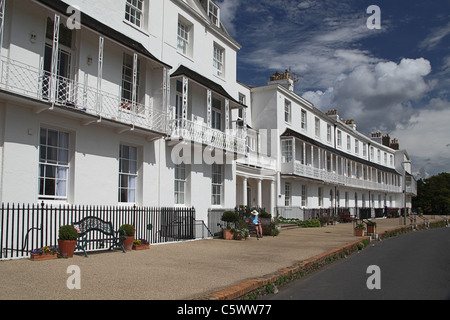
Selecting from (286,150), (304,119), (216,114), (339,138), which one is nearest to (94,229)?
(216,114)

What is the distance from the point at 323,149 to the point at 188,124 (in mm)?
19417

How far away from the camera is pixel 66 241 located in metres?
9.63

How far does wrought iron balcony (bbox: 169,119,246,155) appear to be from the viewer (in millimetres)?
15711

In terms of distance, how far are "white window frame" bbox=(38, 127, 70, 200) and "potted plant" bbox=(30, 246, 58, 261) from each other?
1.93 meters

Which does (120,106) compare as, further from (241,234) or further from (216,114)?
(216,114)

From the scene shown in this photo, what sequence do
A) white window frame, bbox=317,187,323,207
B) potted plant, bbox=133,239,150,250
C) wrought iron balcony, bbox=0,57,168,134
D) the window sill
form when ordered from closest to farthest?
wrought iron balcony, bbox=0,57,168,134 < potted plant, bbox=133,239,150,250 < the window sill < white window frame, bbox=317,187,323,207

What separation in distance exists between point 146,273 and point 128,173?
6491 millimetres

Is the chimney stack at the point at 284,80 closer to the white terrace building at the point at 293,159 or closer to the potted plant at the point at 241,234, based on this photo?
the white terrace building at the point at 293,159

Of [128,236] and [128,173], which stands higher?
[128,173]

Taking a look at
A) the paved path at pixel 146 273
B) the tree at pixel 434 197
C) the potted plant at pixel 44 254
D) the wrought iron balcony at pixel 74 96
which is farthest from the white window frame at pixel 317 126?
the tree at pixel 434 197

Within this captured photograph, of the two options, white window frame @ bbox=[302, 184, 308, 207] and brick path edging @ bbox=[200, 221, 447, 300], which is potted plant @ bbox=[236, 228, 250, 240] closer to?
brick path edging @ bbox=[200, 221, 447, 300]

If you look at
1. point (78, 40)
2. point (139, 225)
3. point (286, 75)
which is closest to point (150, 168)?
point (139, 225)

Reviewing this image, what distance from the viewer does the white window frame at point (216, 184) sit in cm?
1928

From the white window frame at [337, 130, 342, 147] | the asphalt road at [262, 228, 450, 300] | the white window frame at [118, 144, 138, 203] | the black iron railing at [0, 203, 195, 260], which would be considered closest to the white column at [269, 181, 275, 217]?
the black iron railing at [0, 203, 195, 260]
